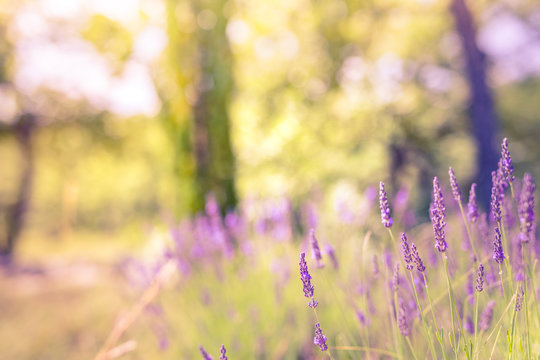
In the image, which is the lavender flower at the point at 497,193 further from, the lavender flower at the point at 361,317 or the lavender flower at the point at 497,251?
the lavender flower at the point at 361,317

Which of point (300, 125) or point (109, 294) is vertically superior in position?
point (300, 125)

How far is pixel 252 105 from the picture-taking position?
9578mm

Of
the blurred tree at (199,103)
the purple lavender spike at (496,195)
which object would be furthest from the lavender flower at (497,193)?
the blurred tree at (199,103)

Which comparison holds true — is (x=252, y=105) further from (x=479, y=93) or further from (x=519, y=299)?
(x=519, y=299)

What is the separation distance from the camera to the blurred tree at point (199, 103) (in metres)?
5.86

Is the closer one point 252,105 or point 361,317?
point 361,317

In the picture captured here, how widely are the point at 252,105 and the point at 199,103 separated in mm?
3699

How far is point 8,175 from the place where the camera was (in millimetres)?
25656

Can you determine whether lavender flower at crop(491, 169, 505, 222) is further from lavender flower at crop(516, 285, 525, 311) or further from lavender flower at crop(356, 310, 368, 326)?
lavender flower at crop(356, 310, 368, 326)

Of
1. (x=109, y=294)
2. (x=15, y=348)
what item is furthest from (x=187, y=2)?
(x=15, y=348)

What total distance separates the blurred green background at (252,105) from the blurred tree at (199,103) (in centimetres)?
2

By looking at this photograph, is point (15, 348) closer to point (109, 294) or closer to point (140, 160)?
point (109, 294)

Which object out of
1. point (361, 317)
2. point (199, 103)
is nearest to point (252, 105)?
point (199, 103)

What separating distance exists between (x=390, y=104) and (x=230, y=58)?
17.5ft
